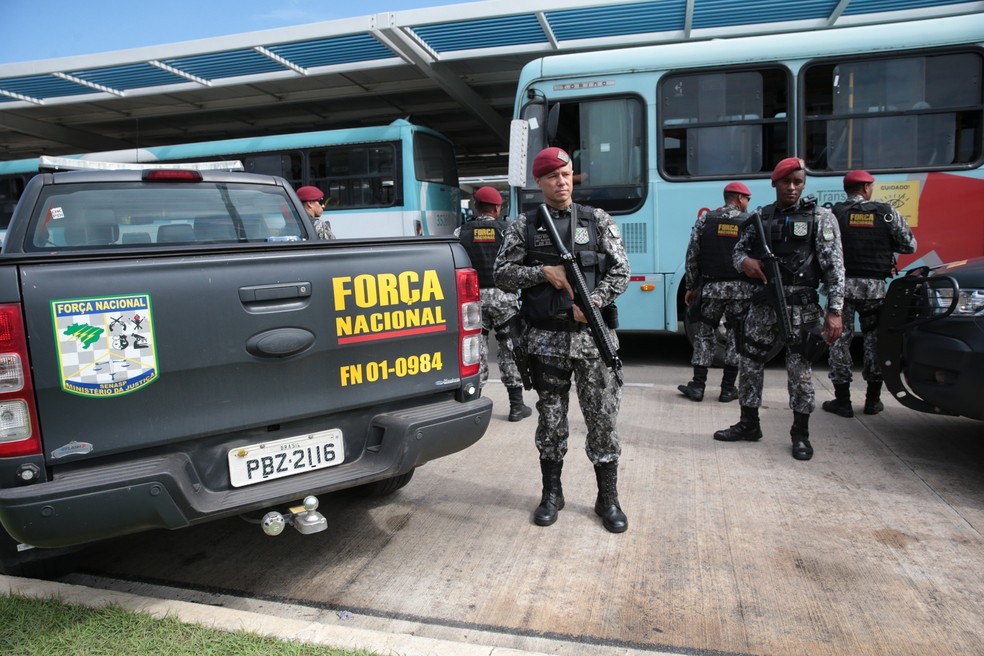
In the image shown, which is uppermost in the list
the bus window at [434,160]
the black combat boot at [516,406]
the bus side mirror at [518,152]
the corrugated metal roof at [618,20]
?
the corrugated metal roof at [618,20]

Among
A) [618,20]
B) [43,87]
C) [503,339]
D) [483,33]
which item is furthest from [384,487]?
A: [43,87]

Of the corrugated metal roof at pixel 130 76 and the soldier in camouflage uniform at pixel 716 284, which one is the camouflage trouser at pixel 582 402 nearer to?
the soldier in camouflage uniform at pixel 716 284

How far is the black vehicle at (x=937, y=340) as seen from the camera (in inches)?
145

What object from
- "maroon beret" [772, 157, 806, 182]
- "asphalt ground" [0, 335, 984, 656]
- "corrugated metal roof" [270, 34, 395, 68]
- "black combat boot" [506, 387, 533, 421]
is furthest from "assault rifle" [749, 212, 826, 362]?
"corrugated metal roof" [270, 34, 395, 68]

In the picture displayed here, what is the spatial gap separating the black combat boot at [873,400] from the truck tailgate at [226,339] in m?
3.88

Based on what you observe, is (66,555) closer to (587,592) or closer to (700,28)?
(587,592)

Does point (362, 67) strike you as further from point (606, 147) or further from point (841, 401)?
point (841, 401)

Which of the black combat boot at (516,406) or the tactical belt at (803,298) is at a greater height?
the tactical belt at (803,298)

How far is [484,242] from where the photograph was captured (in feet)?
18.3

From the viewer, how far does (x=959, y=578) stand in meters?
2.81

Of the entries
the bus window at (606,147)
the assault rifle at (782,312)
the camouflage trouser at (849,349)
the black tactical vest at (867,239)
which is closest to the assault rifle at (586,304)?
the assault rifle at (782,312)

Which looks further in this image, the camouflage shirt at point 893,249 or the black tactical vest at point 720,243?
the black tactical vest at point 720,243

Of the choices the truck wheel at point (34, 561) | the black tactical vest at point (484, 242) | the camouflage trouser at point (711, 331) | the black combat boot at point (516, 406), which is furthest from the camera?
the camouflage trouser at point (711, 331)

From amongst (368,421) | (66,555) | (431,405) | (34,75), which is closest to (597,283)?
(431,405)
